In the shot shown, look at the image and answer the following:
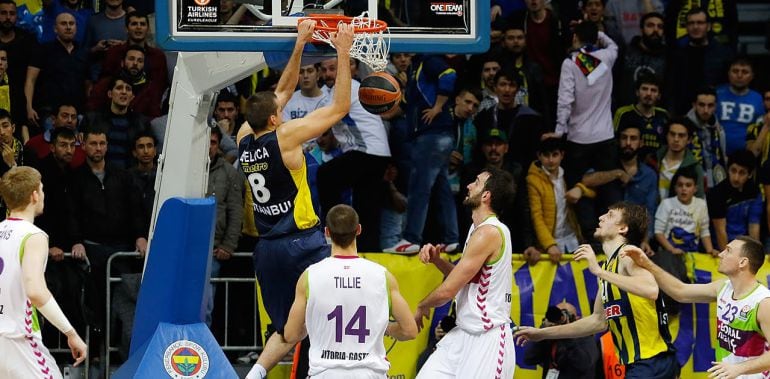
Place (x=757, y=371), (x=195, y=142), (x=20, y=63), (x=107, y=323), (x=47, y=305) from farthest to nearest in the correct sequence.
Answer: (x=20, y=63) → (x=107, y=323) → (x=195, y=142) → (x=757, y=371) → (x=47, y=305)

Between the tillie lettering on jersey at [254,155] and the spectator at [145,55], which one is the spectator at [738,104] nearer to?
the spectator at [145,55]

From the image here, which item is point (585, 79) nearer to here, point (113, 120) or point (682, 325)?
point (682, 325)

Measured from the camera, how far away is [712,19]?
17406 mm

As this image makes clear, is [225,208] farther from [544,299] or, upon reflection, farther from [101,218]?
[544,299]

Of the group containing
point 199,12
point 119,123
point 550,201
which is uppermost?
point 199,12

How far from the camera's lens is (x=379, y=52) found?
36.1 feet

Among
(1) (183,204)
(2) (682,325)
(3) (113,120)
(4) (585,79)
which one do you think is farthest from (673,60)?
(1) (183,204)

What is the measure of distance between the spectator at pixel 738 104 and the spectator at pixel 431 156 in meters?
3.65

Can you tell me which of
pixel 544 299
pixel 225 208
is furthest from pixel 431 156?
pixel 225 208

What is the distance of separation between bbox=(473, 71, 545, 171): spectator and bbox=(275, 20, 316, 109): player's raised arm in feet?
15.8

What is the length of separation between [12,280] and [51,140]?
4766mm

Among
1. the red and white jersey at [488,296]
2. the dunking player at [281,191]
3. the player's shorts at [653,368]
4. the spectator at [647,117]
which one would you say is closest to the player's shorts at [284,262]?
the dunking player at [281,191]

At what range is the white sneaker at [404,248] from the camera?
47.2 feet

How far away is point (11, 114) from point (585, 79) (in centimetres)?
608
